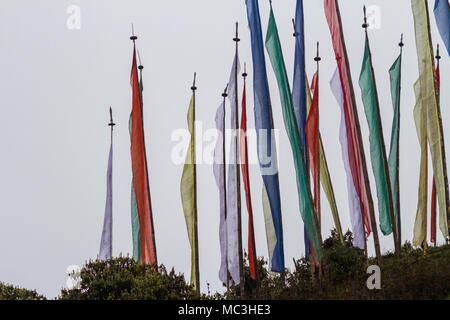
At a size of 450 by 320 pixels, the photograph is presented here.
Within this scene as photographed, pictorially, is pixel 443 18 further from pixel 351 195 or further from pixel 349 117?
pixel 351 195

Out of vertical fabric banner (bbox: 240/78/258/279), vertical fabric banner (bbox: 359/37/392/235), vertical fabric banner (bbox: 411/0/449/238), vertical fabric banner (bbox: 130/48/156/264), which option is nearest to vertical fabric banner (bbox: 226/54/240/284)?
vertical fabric banner (bbox: 240/78/258/279)

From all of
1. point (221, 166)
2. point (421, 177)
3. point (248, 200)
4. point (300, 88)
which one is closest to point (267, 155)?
point (248, 200)

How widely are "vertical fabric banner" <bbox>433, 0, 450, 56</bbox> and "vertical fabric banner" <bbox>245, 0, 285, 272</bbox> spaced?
19.9 feet

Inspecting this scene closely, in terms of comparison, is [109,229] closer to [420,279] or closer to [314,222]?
[314,222]

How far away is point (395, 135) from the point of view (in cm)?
3409

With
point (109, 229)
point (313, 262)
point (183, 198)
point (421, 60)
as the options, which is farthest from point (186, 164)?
point (421, 60)

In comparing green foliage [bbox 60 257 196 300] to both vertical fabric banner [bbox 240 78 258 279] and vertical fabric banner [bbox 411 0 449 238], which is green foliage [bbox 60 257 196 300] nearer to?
vertical fabric banner [bbox 240 78 258 279]

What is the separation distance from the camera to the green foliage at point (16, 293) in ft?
101

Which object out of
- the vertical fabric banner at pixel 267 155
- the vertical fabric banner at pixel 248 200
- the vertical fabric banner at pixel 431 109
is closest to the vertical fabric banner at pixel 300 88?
the vertical fabric banner at pixel 267 155

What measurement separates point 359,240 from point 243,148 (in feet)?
17.8

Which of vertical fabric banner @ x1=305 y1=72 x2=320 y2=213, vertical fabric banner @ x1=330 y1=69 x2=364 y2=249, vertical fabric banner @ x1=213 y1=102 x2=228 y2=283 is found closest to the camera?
vertical fabric banner @ x1=330 y1=69 x2=364 y2=249

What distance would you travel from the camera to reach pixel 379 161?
31281mm

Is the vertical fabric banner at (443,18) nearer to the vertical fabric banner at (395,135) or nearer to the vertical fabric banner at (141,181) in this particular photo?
the vertical fabric banner at (395,135)

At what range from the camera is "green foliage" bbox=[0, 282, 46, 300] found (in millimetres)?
30719
